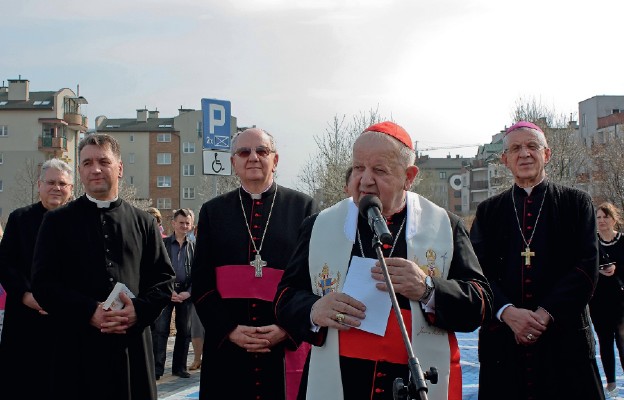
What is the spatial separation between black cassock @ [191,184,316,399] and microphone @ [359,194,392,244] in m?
1.92

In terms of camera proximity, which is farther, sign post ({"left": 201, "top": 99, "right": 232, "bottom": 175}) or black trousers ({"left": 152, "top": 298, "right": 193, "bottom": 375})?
sign post ({"left": 201, "top": 99, "right": 232, "bottom": 175})

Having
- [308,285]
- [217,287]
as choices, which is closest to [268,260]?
[217,287]

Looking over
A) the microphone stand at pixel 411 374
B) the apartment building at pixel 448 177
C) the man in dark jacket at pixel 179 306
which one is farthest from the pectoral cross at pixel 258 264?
the apartment building at pixel 448 177

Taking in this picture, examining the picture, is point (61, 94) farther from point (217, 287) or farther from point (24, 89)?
point (217, 287)

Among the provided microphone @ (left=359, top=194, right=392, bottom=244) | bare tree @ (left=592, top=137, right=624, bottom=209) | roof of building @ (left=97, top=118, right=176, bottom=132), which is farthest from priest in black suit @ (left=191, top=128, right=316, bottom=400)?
roof of building @ (left=97, top=118, right=176, bottom=132)

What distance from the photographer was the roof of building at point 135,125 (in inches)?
3312

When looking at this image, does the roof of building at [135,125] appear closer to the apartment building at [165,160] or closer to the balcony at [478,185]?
the apartment building at [165,160]

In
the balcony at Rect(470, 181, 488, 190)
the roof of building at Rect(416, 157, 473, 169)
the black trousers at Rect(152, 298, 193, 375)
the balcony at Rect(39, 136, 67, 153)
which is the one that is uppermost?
the roof of building at Rect(416, 157, 473, 169)

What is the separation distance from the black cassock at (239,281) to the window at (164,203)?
256 feet

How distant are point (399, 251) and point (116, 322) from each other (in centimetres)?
211

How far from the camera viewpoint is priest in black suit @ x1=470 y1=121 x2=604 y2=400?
502cm

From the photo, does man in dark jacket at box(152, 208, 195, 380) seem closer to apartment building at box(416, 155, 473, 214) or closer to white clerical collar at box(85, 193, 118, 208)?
white clerical collar at box(85, 193, 118, 208)

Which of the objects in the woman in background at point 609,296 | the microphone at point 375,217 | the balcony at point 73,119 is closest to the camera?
the microphone at point 375,217

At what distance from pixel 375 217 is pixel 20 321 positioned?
4.45 metres
